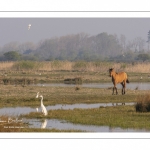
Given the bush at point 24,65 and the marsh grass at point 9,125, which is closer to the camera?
the marsh grass at point 9,125

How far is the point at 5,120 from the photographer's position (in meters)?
17.0

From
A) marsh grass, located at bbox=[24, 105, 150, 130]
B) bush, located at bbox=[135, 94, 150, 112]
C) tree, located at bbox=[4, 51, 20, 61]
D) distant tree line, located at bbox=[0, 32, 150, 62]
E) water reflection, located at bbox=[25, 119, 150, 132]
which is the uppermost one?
distant tree line, located at bbox=[0, 32, 150, 62]

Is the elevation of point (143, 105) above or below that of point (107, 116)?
above

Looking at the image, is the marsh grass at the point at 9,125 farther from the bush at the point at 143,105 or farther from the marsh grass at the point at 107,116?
the bush at the point at 143,105

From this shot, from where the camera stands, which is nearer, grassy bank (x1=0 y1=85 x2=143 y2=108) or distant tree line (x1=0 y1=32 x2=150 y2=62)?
grassy bank (x1=0 y1=85 x2=143 y2=108)

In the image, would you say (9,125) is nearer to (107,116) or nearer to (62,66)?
(107,116)

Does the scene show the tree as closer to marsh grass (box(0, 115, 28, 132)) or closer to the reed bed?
the reed bed

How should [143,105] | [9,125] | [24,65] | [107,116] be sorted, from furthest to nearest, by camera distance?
1. [24,65]
2. [143,105]
3. [107,116]
4. [9,125]

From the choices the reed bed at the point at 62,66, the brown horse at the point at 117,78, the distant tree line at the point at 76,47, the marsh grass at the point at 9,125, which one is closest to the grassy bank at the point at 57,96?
the brown horse at the point at 117,78

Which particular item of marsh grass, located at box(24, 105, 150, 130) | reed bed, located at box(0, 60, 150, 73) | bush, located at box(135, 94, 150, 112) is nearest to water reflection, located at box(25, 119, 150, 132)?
marsh grass, located at box(24, 105, 150, 130)

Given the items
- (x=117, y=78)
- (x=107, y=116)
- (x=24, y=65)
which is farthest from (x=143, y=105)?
(x=24, y=65)
